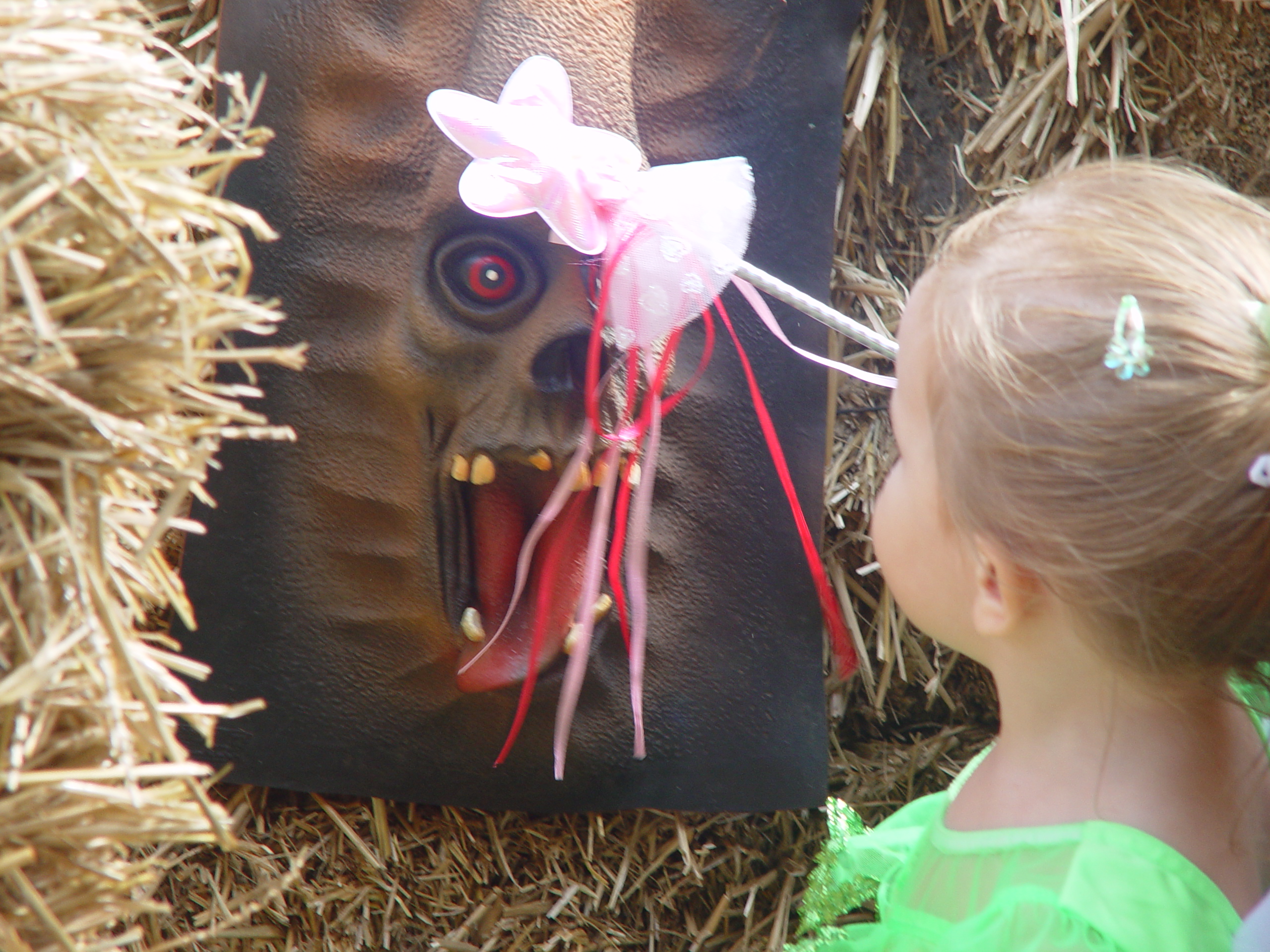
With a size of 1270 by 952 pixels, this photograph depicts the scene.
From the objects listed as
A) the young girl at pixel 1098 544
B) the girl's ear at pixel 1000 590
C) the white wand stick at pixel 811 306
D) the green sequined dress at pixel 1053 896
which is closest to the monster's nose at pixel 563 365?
the white wand stick at pixel 811 306

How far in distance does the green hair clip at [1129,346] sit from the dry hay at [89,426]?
0.54m

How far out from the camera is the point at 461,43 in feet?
3.21

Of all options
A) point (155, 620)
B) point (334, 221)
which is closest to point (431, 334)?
point (334, 221)

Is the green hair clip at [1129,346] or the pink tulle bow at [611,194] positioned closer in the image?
the green hair clip at [1129,346]

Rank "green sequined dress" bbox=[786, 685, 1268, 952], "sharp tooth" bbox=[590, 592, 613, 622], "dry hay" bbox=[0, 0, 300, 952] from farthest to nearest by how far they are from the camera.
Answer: "sharp tooth" bbox=[590, 592, 613, 622] → "green sequined dress" bbox=[786, 685, 1268, 952] → "dry hay" bbox=[0, 0, 300, 952]

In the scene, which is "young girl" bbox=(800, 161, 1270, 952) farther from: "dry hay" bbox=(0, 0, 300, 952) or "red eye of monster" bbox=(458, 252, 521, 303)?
"dry hay" bbox=(0, 0, 300, 952)

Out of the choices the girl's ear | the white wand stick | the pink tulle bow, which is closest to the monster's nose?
the pink tulle bow

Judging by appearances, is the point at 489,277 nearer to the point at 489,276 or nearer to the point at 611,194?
the point at 489,276

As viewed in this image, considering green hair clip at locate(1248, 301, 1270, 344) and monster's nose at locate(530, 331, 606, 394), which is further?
monster's nose at locate(530, 331, 606, 394)

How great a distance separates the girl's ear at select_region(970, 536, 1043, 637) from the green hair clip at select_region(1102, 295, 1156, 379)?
0.52 ft

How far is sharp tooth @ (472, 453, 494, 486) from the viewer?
0.98m

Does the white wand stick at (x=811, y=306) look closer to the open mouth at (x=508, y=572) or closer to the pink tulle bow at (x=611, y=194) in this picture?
the pink tulle bow at (x=611, y=194)

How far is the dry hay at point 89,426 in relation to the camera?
578 millimetres

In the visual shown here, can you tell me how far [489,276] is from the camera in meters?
0.97
